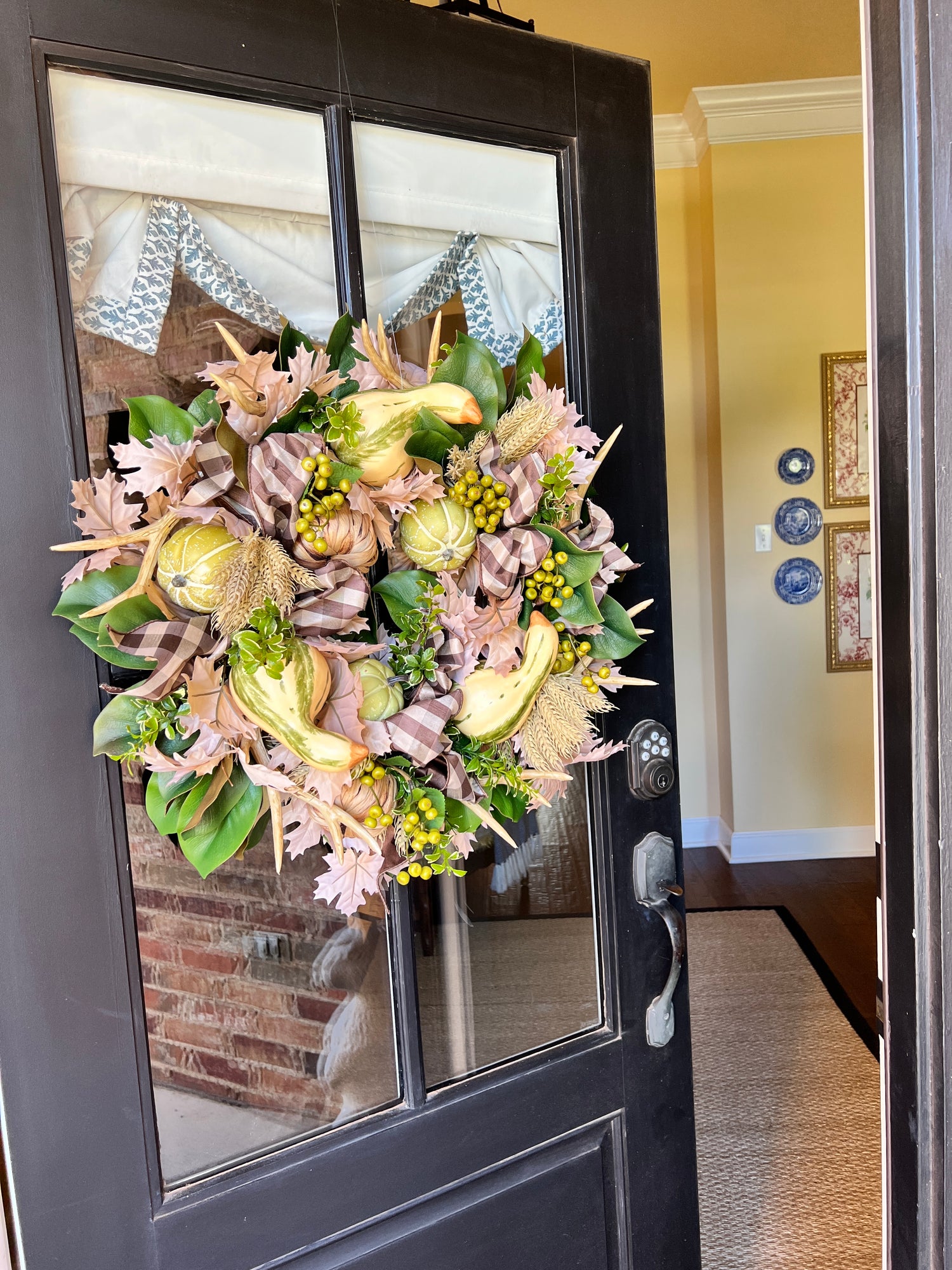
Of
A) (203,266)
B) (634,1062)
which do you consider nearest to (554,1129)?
(634,1062)

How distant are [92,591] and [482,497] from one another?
13.7 inches

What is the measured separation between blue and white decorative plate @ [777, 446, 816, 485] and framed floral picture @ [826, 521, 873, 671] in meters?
0.24

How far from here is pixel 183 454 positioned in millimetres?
Result: 728

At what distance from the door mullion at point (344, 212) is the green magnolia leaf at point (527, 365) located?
6.8 inches

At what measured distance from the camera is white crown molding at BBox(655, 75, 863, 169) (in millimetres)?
3420

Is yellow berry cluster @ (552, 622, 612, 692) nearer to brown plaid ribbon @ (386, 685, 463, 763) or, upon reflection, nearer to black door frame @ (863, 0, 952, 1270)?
brown plaid ribbon @ (386, 685, 463, 763)

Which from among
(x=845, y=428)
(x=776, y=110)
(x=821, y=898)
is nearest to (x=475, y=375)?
(x=821, y=898)

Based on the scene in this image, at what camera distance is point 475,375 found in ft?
2.93

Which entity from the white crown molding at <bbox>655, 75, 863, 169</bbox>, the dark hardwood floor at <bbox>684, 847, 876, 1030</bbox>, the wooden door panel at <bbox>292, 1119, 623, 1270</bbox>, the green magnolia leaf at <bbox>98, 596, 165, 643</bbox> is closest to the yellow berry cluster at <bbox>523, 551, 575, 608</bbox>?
the green magnolia leaf at <bbox>98, 596, 165, 643</bbox>

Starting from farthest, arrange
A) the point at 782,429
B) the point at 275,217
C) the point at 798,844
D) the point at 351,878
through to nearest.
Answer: the point at 798,844 → the point at 782,429 → the point at 275,217 → the point at 351,878

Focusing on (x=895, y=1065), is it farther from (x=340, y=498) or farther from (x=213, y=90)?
(x=213, y=90)

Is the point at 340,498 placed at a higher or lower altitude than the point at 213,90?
lower

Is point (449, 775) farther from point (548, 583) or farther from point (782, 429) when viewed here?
point (782, 429)

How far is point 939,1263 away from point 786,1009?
6.51ft
